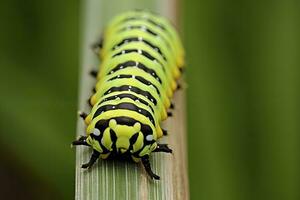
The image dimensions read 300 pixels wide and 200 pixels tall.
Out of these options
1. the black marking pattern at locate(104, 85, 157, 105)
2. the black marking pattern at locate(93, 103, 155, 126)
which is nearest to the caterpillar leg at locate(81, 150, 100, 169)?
the black marking pattern at locate(93, 103, 155, 126)

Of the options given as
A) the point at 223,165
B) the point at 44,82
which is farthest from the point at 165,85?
the point at 44,82

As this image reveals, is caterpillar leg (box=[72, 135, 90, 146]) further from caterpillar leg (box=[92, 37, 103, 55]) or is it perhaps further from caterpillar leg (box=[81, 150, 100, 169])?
caterpillar leg (box=[92, 37, 103, 55])

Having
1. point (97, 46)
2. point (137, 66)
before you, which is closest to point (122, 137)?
point (137, 66)

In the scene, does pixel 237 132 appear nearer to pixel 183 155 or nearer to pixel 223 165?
pixel 223 165

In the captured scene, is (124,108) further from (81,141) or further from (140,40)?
(140,40)

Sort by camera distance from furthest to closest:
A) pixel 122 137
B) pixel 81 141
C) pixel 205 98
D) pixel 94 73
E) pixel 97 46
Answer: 1. pixel 205 98
2. pixel 97 46
3. pixel 94 73
4. pixel 81 141
5. pixel 122 137

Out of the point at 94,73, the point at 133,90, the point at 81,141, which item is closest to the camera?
the point at 81,141

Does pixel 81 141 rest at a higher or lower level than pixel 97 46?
lower
